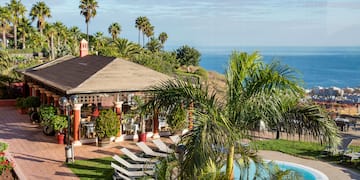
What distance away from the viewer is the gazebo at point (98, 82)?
15753 millimetres

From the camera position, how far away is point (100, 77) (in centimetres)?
1684

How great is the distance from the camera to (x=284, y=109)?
8.10m

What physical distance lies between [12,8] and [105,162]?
54202 mm

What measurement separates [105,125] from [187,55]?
45426mm

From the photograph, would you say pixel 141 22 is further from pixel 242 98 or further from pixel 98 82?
pixel 242 98

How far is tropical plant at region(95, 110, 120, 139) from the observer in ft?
49.9

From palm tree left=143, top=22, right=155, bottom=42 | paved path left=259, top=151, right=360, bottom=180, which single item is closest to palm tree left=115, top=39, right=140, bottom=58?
palm tree left=143, top=22, right=155, bottom=42

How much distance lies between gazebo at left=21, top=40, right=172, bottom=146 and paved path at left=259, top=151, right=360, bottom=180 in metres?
5.04

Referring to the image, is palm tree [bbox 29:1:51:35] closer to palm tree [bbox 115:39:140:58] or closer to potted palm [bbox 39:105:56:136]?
palm tree [bbox 115:39:140:58]

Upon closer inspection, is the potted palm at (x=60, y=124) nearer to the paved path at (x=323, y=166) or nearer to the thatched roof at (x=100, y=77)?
the thatched roof at (x=100, y=77)

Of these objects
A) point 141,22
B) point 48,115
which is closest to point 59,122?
point 48,115

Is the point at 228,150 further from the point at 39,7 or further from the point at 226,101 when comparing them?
the point at 39,7

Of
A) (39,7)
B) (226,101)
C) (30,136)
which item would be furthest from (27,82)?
(39,7)

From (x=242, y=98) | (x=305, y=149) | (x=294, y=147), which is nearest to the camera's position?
(x=242, y=98)
